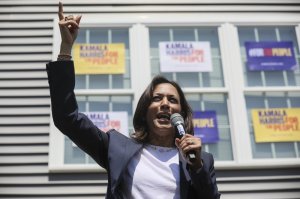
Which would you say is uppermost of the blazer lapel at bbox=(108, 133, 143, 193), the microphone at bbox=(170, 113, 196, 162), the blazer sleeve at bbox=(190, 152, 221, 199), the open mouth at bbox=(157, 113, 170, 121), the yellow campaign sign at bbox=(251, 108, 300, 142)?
the yellow campaign sign at bbox=(251, 108, 300, 142)

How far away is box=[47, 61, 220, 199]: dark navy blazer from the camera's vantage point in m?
1.52

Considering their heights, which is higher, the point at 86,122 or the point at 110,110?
the point at 110,110

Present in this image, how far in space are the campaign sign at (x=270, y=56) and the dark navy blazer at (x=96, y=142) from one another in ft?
9.78

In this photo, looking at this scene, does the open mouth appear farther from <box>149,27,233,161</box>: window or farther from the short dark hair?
<box>149,27,233,161</box>: window

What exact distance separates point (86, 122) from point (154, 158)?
1.20 ft

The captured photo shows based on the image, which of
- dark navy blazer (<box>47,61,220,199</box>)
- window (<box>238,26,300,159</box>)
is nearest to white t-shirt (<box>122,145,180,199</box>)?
dark navy blazer (<box>47,61,220,199</box>)

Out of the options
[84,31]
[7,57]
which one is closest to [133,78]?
[84,31]

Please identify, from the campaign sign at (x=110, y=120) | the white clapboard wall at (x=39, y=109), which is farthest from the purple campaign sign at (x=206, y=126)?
the campaign sign at (x=110, y=120)

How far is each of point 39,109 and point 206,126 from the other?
Result: 1.84 metres

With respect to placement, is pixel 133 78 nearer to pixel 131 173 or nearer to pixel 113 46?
pixel 113 46

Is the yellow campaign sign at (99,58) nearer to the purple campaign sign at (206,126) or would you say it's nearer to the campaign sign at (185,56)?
the campaign sign at (185,56)

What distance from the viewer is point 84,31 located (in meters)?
4.55

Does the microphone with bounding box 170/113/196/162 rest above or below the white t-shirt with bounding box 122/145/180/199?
above

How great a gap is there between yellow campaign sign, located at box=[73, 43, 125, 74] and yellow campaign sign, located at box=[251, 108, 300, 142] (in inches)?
63.9
